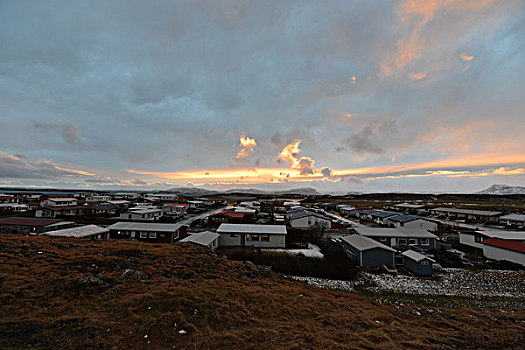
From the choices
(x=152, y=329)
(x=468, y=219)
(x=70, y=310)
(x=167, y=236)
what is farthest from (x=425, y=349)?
(x=468, y=219)

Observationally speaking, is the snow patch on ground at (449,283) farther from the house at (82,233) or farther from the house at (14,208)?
the house at (14,208)

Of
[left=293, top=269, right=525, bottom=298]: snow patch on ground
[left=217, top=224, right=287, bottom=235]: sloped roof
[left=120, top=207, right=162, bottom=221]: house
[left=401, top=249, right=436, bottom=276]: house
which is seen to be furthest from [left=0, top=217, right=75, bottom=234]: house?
[left=401, top=249, right=436, bottom=276]: house

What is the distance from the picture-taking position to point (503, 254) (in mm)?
29062

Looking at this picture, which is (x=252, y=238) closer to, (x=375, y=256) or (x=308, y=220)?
(x=375, y=256)

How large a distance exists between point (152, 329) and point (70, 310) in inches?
168

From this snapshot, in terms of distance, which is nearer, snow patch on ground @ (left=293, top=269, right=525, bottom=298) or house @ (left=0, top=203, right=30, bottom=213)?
snow patch on ground @ (left=293, top=269, right=525, bottom=298)

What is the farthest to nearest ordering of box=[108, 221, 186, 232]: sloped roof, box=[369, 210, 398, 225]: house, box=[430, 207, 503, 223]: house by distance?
box=[430, 207, 503, 223]: house, box=[369, 210, 398, 225]: house, box=[108, 221, 186, 232]: sloped roof

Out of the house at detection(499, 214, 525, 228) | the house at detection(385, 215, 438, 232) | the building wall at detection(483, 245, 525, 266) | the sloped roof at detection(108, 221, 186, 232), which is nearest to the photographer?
the building wall at detection(483, 245, 525, 266)

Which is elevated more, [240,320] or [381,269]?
[240,320]

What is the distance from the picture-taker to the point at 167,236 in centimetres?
3394

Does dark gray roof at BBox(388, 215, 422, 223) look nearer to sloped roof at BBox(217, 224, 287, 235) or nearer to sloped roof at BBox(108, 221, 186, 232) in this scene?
sloped roof at BBox(217, 224, 287, 235)

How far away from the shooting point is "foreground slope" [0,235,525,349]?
26.5 ft

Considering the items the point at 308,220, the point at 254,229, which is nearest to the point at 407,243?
the point at 308,220

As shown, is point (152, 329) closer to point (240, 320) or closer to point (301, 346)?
point (240, 320)
